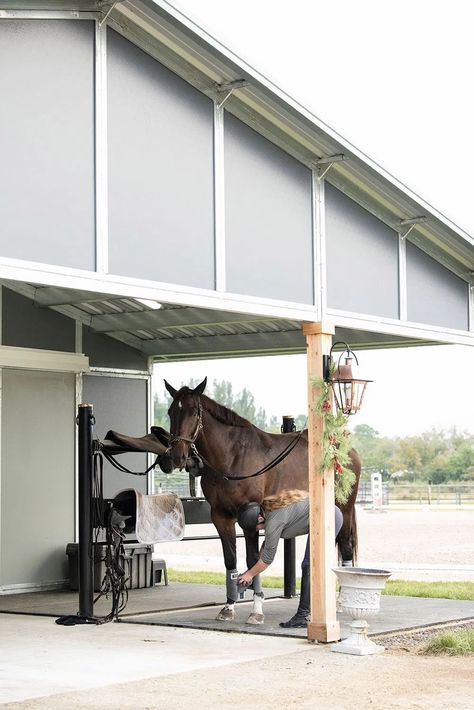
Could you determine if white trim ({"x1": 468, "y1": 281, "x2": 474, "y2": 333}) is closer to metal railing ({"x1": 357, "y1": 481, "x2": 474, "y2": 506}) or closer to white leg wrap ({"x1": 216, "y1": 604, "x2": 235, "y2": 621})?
white leg wrap ({"x1": 216, "y1": 604, "x2": 235, "y2": 621})

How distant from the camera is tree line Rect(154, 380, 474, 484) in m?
67.4

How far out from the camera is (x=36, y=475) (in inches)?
481

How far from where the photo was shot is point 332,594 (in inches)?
334

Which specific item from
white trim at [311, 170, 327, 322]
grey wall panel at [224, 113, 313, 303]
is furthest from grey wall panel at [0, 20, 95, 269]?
white trim at [311, 170, 327, 322]

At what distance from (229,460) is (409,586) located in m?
4.58

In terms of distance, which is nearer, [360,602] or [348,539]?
[360,602]

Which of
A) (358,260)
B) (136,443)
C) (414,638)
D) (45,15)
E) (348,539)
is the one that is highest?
(45,15)

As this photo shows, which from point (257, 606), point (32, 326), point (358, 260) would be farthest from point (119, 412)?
point (358, 260)

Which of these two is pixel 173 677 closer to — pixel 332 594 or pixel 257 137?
pixel 332 594

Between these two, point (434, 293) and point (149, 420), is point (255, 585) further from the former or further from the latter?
point (149, 420)

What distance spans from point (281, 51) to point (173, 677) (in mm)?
58595

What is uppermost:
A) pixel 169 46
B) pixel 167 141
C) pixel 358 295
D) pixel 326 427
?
pixel 169 46

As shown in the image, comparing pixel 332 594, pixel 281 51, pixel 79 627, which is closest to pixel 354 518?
pixel 332 594

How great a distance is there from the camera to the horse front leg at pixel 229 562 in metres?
9.61
